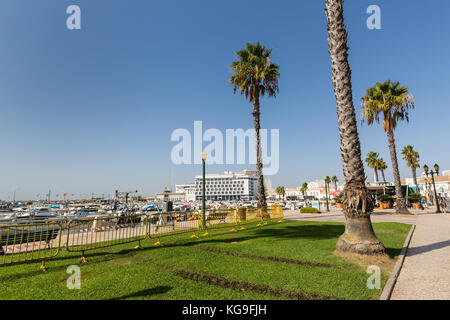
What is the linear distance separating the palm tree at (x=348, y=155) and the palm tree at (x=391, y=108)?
55.9 ft

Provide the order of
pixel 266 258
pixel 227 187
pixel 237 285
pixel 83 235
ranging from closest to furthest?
pixel 237 285, pixel 266 258, pixel 83 235, pixel 227 187

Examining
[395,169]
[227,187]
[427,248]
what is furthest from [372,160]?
[227,187]

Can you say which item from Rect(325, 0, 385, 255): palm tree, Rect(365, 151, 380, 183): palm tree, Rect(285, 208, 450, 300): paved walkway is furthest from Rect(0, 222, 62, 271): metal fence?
Rect(365, 151, 380, 183): palm tree

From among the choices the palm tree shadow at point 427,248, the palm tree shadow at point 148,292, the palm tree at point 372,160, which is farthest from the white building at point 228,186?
the palm tree shadow at point 148,292

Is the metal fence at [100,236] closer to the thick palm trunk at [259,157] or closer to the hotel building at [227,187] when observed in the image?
the thick palm trunk at [259,157]

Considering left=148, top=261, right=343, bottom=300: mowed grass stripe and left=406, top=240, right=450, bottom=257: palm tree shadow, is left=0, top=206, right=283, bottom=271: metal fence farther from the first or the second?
left=406, top=240, right=450, bottom=257: palm tree shadow

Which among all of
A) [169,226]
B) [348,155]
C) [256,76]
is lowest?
[169,226]

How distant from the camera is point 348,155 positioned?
720cm

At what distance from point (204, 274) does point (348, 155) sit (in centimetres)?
574

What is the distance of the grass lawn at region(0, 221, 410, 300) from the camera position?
4.17m

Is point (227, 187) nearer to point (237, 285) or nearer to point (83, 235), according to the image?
point (83, 235)

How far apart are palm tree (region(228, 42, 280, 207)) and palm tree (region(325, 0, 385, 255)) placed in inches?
418
